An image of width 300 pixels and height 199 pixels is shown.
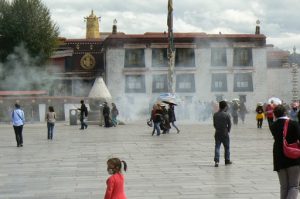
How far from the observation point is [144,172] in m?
14.1

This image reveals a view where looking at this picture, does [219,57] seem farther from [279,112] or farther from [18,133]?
[279,112]

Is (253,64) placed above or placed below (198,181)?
above

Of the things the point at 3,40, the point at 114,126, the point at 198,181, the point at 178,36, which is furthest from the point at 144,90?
the point at 198,181

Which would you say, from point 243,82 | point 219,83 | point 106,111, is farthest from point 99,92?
point 243,82

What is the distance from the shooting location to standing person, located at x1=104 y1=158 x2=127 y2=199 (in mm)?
7344

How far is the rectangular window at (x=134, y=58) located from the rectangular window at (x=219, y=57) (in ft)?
24.6

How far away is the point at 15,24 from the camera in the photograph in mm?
58000

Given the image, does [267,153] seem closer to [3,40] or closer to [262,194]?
[262,194]

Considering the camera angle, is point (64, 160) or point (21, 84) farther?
point (21, 84)

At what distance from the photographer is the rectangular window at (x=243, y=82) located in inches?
2672

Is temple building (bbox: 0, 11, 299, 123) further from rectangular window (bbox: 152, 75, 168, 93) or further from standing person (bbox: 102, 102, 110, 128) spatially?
standing person (bbox: 102, 102, 110, 128)

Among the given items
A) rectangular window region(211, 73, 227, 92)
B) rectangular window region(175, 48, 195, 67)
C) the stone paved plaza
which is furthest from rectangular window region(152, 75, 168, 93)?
the stone paved plaza

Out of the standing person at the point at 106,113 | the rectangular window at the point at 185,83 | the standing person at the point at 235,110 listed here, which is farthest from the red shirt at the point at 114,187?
the rectangular window at the point at 185,83

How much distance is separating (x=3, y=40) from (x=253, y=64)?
86.8 ft
